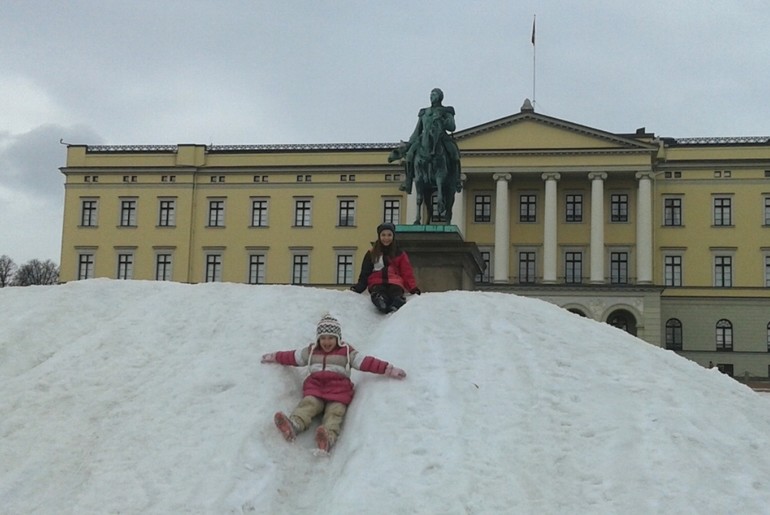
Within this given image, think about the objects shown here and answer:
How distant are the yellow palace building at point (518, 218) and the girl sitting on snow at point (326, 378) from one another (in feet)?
169

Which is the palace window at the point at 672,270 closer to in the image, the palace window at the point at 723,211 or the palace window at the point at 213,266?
the palace window at the point at 723,211

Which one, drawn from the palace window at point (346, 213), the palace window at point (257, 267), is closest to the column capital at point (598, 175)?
the palace window at point (346, 213)

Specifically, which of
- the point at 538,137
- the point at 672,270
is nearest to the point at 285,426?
the point at 538,137

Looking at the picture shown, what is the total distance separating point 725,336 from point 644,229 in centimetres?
882

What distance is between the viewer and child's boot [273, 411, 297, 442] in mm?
7723

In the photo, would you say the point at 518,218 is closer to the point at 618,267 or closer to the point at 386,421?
the point at 618,267

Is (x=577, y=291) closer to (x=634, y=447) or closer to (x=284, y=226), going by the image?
(x=284, y=226)

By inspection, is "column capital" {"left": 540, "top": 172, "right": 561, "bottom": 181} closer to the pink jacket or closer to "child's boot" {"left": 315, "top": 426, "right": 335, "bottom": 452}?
the pink jacket

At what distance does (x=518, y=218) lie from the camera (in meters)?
64.5

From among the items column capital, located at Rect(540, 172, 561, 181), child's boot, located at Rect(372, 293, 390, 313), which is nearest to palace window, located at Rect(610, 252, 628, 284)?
column capital, located at Rect(540, 172, 561, 181)

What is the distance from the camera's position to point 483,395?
8141 mm

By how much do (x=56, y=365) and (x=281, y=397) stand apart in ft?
8.19

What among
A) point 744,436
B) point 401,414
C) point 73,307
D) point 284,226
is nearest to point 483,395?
point 401,414

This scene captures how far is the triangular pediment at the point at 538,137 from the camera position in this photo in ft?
202
